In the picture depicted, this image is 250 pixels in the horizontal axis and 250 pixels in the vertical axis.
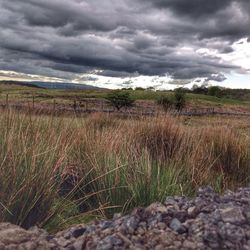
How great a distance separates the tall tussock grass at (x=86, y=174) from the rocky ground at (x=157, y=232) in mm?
798

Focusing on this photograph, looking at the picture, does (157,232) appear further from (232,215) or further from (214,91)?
(214,91)

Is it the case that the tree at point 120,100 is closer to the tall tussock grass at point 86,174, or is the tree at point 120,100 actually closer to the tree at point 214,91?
the tall tussock grass at point 86,174

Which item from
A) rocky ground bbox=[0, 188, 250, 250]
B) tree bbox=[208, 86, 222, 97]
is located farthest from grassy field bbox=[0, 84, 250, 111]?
rocky ground bbox=[0, 188, 250, 250]

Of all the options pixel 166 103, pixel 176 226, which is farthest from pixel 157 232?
pixel 166 103

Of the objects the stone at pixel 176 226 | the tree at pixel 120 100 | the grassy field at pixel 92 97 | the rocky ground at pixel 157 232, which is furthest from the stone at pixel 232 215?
the grassy field at pixel 92 97

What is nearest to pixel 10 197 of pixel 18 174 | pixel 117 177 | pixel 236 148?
pixel 18 174

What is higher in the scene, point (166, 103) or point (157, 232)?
point (157, 232)

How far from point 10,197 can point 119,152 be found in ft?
7.03

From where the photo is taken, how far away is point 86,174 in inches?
213

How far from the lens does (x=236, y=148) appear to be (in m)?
8.78

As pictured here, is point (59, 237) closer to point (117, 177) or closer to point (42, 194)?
point (42, 194)

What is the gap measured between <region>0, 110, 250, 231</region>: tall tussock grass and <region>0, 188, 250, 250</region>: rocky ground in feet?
2.62

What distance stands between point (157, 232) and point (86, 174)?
1.93 m

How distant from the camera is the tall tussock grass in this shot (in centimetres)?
466
